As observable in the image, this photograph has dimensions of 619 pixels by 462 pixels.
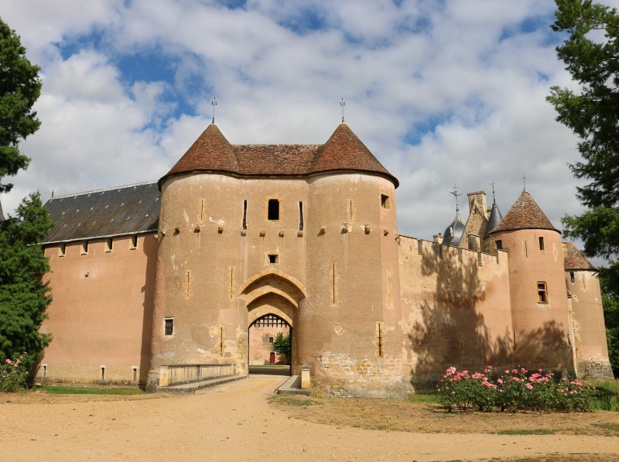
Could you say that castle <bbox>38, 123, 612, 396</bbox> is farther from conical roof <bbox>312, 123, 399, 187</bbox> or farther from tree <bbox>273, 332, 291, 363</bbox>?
tree <bbox>273, 332, 291, 363</bbox>

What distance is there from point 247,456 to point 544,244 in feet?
81.9

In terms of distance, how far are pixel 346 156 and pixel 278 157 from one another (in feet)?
9.76

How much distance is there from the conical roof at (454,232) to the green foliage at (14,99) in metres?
31.3

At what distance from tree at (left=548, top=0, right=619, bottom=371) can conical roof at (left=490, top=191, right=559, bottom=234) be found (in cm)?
1225

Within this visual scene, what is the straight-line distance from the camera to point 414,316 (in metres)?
25.6

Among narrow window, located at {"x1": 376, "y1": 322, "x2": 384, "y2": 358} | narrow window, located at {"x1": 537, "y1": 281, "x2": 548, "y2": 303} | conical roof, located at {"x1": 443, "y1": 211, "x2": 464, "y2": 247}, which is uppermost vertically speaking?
conical roof, located at {"x1": 443, "y1": 211, "x2": 464, "y2": 247}

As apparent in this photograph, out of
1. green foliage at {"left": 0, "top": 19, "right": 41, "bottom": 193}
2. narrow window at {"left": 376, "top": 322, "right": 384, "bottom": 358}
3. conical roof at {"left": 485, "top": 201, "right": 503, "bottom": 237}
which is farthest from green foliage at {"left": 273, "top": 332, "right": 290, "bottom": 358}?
green foliage at {"left": 0, "top": 19, "right": 41, "bottom": 193}

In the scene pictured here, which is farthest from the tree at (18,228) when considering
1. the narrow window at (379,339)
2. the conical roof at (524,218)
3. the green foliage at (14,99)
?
the conical roof at (524,218)

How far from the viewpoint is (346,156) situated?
2230cm

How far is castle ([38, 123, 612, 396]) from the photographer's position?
20.8m

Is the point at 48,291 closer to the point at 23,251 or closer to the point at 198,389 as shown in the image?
the point at 23,251

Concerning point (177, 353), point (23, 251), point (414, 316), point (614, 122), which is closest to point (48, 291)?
point (23, 251)

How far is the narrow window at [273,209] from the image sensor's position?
23.0 meters

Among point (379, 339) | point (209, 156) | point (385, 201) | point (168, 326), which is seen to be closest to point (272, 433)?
point (379, 339)
